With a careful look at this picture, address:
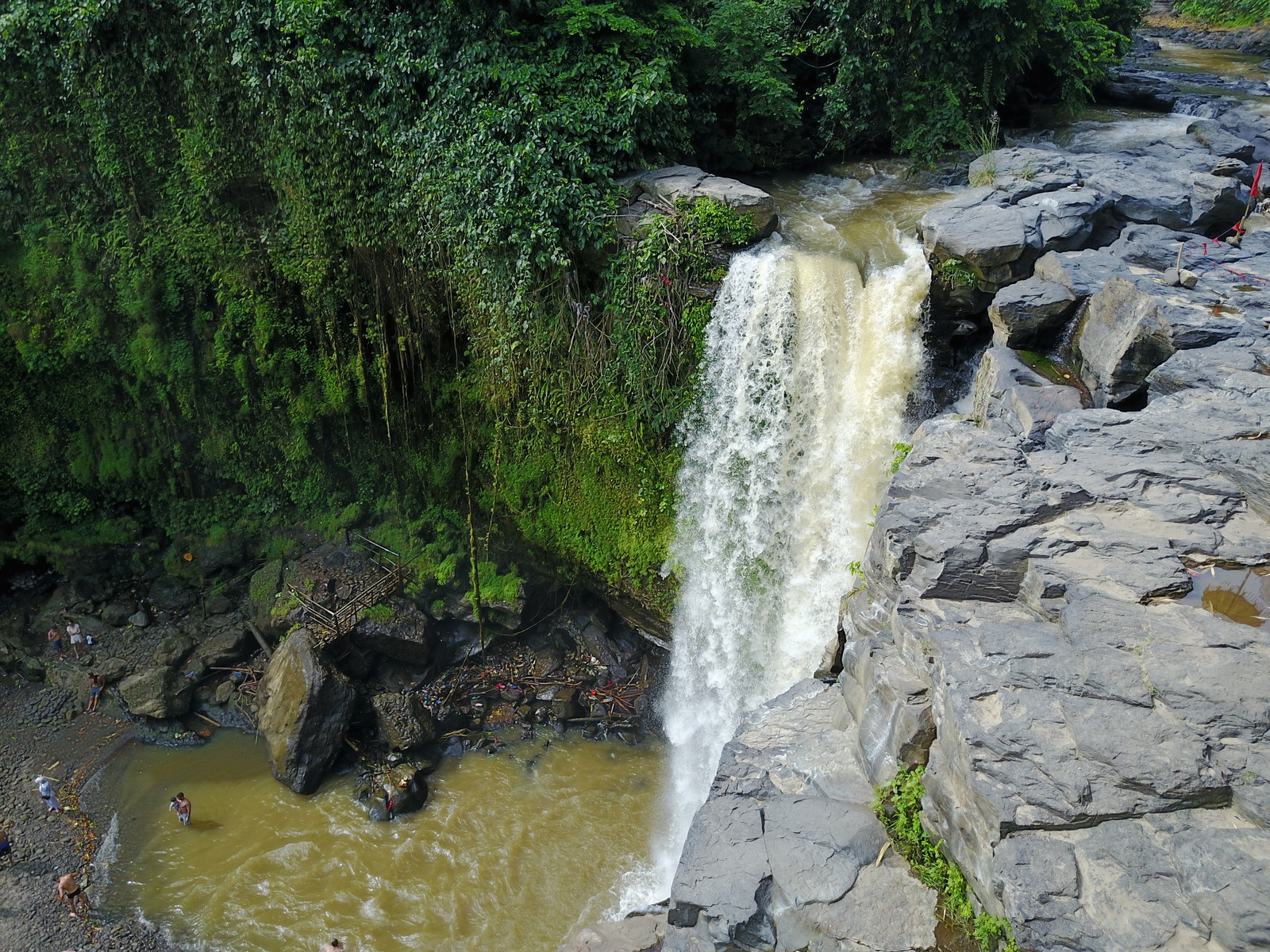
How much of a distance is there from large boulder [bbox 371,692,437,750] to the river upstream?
0.65 meters

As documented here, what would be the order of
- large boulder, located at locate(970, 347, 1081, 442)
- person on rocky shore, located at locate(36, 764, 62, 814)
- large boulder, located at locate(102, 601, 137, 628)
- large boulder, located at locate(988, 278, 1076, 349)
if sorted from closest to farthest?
large boulder, located at locate(970, 347, 1081, 442), large boulder, located at locate(988, 278, 1076, 349), person on rocky shore, located at locate(36, 764, 62, 814), large boulder, located at locate(102, 601, 137, 628)

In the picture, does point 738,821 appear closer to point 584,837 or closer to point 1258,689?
point 1258,689

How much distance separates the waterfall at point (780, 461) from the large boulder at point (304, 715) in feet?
15.2

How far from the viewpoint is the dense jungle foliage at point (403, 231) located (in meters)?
10.7

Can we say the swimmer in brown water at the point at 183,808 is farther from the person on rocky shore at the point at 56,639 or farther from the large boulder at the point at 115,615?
the person on rocky shore at the point at 56,639

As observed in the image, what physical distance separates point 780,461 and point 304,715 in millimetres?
7241

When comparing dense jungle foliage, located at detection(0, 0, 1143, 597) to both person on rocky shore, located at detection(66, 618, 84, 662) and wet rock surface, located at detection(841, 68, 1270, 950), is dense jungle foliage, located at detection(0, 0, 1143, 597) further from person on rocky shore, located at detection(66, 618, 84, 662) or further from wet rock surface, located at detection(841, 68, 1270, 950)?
wet rock surface, located at detection(841, 68, 1270, 950)

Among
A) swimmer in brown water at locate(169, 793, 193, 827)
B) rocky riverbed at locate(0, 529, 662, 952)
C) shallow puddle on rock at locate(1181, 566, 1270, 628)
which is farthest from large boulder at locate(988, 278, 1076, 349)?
swimmer in brown water at locate(169, 793, 193, 827)

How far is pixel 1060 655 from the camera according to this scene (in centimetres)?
567

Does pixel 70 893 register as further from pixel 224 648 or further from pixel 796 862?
pixel 796 862

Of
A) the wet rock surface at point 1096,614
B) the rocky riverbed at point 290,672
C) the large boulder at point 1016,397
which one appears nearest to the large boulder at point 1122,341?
the wet rock surface at point 1096,614

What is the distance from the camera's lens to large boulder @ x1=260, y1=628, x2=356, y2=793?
37.6 feet

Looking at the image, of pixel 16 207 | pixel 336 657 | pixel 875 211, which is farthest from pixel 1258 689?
pixel 16 207

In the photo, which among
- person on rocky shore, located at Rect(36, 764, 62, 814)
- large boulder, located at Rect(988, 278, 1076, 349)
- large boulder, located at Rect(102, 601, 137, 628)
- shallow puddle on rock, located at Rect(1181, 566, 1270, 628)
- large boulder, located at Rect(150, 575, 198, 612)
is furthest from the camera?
large boulder, located at Rect(150, 575, 198, 612)
